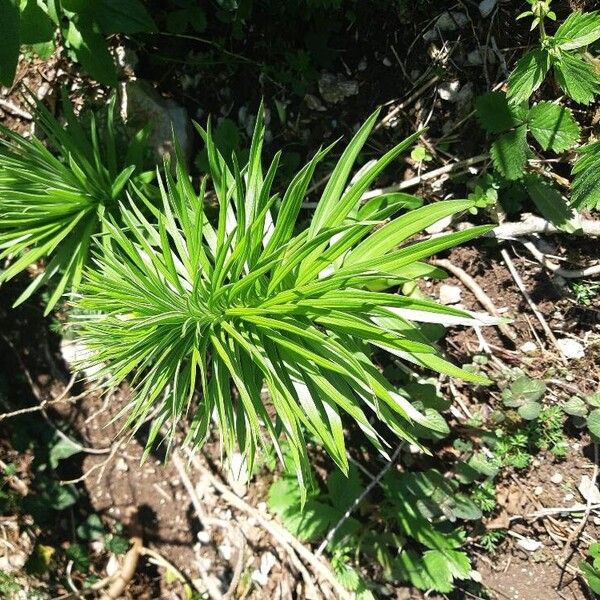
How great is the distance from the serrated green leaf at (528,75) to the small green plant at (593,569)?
68.2 inches

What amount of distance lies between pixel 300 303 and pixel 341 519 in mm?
1348

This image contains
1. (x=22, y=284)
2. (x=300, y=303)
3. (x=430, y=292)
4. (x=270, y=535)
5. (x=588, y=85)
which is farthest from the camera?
(x=22, y=284)

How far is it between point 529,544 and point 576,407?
2.21 ft

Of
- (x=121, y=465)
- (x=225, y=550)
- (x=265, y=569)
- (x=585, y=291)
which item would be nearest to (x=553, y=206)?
(x=585, y=291)

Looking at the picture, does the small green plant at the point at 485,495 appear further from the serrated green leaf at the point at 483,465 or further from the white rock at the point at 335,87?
the white rock at the point at 335,87

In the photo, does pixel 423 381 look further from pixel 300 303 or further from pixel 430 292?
pixel 300 303

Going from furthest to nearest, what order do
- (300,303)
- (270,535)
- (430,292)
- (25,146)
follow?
(270,535) < (430,292) < (25,146) < (300,303)

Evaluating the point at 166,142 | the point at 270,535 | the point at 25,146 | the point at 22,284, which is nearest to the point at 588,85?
the point at 166,142

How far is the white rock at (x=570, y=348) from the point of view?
2227 millimetres

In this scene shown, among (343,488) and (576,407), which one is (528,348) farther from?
(343,488)

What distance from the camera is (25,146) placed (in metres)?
1.97

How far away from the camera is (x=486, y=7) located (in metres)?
2.08

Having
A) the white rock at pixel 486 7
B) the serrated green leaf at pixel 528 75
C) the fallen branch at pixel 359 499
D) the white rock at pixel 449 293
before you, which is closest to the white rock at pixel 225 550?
the fallen branch at pixel 359 499

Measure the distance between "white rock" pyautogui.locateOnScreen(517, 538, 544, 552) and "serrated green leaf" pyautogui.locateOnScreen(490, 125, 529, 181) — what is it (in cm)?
152
